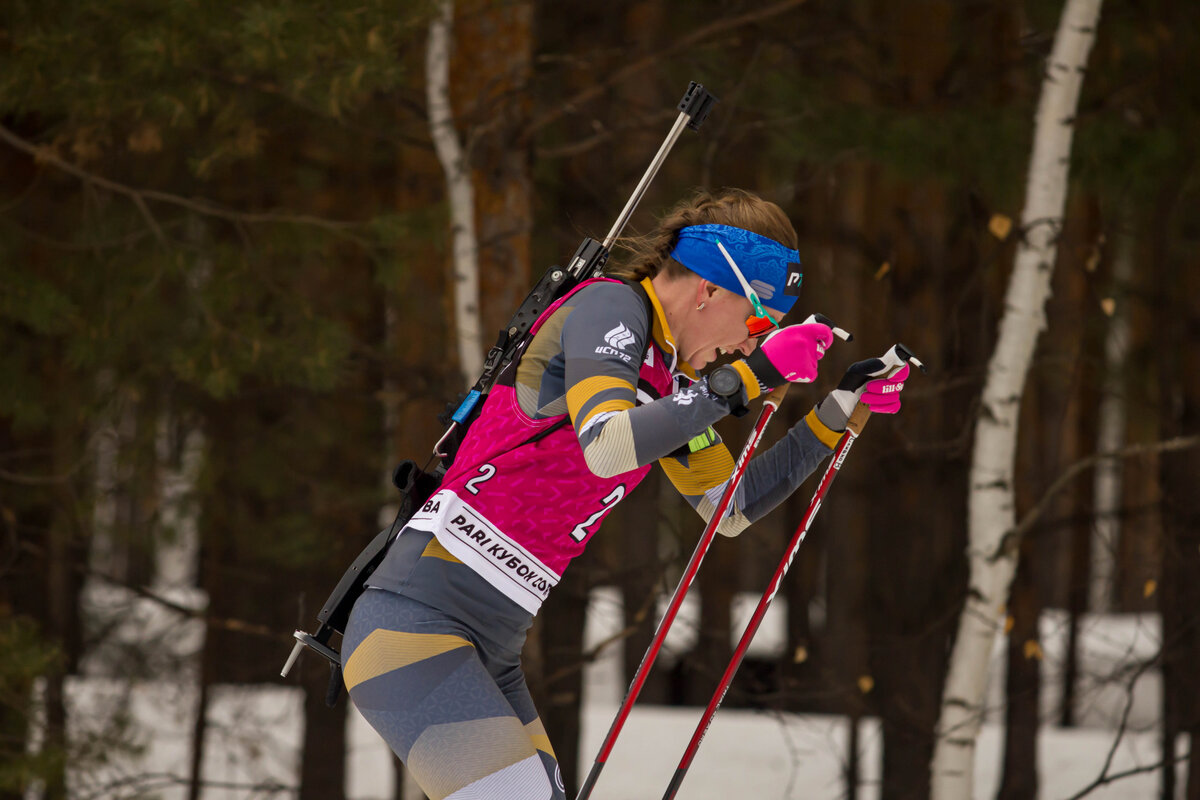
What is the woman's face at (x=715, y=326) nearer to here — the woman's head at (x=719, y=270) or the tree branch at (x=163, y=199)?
the woman's head at (x=719, y=270)

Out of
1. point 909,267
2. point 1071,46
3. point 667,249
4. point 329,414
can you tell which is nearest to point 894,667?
point 909,267

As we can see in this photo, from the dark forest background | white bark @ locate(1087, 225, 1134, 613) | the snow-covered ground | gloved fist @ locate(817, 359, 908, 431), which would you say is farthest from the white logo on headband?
the snow-covered ground

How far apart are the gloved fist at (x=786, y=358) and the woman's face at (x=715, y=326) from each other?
160 mm

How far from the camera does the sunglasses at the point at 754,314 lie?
2.43 m

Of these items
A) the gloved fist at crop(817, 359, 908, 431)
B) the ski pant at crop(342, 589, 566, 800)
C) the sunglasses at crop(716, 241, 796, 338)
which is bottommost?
the ski pant at crop(342, 589, 566, 800)

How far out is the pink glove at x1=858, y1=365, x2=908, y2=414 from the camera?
111 inches

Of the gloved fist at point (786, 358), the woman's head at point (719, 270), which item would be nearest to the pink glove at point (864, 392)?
the woman's head at point (719, 270)

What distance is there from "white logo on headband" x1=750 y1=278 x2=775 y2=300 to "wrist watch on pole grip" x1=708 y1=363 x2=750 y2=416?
29 centimetres

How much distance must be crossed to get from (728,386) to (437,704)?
32.2 inches

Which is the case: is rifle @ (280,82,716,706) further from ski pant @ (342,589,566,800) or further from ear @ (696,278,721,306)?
ear @ (696,278,721,306)

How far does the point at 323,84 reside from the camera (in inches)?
180

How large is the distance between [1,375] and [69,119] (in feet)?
5.11

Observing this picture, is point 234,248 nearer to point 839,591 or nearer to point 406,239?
point 406,239

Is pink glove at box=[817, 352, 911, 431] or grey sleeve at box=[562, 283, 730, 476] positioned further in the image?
pink glove at box=[817, 352, 911, 431]
